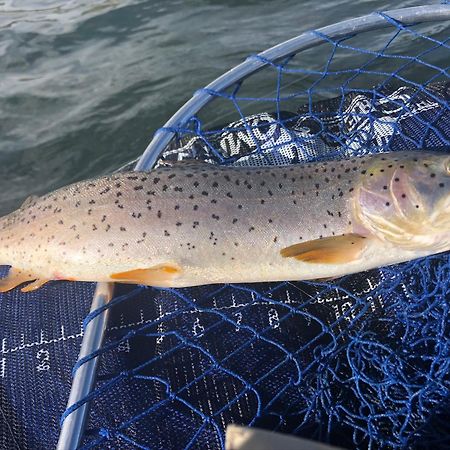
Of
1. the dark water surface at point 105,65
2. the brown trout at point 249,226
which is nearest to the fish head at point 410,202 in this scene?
the brown trout at point 249,226

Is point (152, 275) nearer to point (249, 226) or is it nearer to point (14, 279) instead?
point (249, 226)

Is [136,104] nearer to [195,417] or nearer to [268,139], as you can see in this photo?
[268,139]

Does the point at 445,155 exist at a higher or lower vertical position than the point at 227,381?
higher

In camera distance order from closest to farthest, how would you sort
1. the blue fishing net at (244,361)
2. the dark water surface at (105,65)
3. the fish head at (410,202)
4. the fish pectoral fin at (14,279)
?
the blue fishing net at (244,361) → the fish head at (410,202) → the fish pectoral fin at (14,279) → the dark water surface at (105,65)

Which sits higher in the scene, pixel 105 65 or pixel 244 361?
pixel 105 65

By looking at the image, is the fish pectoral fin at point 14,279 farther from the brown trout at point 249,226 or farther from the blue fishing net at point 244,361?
the blue fishing net at point 244,361

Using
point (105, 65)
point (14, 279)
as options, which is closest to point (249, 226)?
point (14, 279)

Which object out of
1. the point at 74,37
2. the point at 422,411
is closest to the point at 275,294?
the point at 422,411
